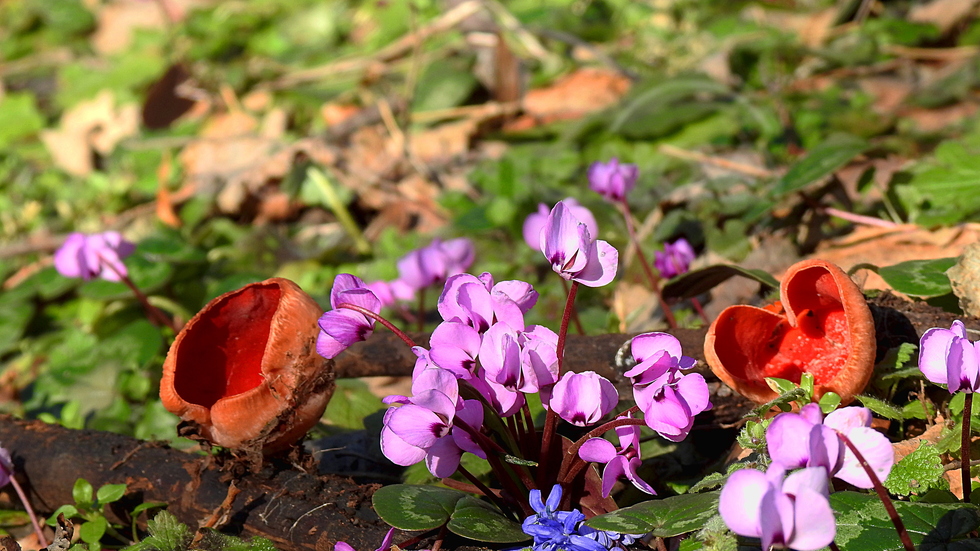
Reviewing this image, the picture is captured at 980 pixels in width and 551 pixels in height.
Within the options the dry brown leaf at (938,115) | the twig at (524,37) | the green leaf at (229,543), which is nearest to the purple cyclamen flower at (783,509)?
the green leaf at (229,543)

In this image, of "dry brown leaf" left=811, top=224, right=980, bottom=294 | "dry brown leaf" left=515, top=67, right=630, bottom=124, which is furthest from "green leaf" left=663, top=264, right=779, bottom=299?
"dry brown leaf" left=515, top=67, right=630, bottom=124

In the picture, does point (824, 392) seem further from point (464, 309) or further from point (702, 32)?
point (702, 32)

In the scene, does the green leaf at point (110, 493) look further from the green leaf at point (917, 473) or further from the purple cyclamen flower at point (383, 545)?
the green leaf at point (917, 473)

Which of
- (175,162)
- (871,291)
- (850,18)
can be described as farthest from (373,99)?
(871,291)

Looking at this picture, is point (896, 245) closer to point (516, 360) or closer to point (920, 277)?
point (920, 277)

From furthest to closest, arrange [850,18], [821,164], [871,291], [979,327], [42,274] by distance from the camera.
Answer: [850,18]
[42,274]
[821,164]
[871,291]
[979,327]

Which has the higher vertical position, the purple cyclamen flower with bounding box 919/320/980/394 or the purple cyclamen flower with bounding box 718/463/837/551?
the purple cyclamen flower with bounding box 718/463/837/551

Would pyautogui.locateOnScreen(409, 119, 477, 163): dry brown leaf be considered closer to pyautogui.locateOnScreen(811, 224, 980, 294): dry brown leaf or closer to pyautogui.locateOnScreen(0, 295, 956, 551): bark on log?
pyautogui.locateOnScreen(811, 224, 980, 294): dry brown leaf
